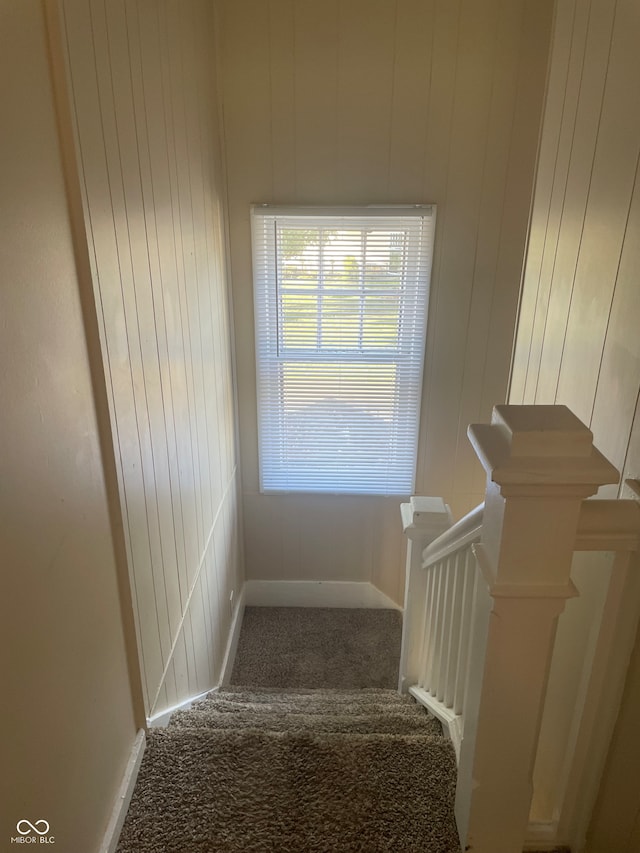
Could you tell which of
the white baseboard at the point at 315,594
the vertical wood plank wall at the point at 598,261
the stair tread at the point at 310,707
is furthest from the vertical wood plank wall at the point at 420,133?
the stair tread at the point at 310,707

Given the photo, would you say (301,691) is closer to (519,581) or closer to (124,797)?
(124,797)

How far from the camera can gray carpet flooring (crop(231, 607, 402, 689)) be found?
3.26 meters

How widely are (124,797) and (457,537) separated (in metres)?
1.07

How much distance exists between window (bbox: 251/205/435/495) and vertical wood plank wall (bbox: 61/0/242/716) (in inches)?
15.1

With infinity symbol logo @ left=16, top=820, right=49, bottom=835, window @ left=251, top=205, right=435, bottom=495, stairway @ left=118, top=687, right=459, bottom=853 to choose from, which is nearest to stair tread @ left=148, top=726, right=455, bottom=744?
stairway @ left=118, top=687, right=459, bottom=853

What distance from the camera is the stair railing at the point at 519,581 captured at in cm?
91

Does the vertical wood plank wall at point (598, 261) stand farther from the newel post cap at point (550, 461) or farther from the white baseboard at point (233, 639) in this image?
the white baseboard at point (233, 639)

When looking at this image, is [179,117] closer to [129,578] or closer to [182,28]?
[182,28]

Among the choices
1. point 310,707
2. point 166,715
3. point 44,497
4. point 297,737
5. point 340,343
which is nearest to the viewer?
point 44,497

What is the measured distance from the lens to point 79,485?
3.99 feet

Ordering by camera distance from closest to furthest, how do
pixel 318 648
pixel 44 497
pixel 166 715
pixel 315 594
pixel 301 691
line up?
pixel 44 497, pixel 166 715, pixel 301 691, pixel 318 648, pixel 315 594

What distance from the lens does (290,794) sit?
143 centimetres

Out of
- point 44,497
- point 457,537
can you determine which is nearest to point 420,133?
point 457,537

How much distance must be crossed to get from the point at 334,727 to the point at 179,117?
6.98 ft
